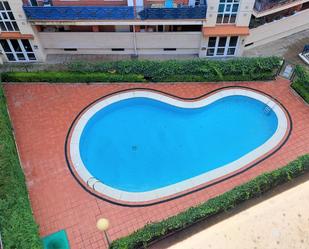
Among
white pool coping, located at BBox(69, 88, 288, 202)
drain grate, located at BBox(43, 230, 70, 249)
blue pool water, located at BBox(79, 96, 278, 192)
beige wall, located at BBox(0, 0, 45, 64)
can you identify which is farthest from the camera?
beige wall, located at BBox(0, 0, 45, 64)

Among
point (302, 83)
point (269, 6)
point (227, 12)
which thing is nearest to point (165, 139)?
point (227, 12)

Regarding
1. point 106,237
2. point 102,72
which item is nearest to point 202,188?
point 106,237

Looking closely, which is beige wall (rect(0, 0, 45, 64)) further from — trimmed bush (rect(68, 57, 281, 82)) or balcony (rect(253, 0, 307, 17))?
balcony (rect(253, 0, 307, 17))

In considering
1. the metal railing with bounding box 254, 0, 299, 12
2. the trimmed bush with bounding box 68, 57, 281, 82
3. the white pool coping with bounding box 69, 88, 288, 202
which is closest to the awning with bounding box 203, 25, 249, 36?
the metal railing with bounding box 254, 0, 299, 12

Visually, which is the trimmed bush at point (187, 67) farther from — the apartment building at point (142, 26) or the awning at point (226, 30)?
the apartment building at point (142, 26)

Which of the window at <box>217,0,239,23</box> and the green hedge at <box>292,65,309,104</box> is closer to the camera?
the window at <box>217,0,239,23</box>

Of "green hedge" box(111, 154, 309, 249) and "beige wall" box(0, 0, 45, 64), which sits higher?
"beige wall" box(0, 0, 45, 64)

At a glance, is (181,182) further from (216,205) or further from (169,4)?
(169,4)

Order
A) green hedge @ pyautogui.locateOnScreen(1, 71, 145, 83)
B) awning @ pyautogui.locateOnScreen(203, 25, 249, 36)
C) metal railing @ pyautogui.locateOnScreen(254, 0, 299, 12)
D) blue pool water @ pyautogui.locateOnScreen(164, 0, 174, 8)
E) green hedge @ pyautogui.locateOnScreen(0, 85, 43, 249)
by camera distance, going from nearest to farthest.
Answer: green hedge @ pyautogui.locateOnScreen(0, 85, 43, 249) → blue pool water @ pyautogui.locateOnScreen(164, 0, 174, 8) → metal railing @ pyautogui.locateOnScreen(254, 0, 299, 12) → awning @ pyautogui.locateOnScreen(203, 25, 249, 36) → green hedge @ pyautogui.locateOnScreen(1, 71, 145, 83)

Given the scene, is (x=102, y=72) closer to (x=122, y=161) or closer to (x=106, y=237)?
(x=122, y=161)
